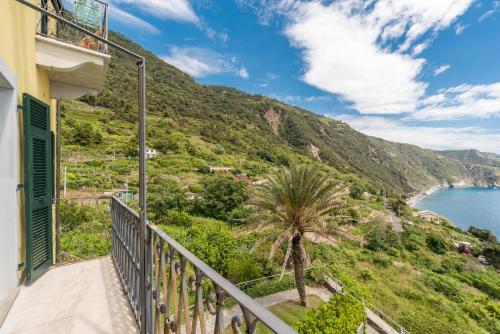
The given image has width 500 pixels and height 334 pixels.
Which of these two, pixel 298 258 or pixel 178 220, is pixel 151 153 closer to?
pixel 178 220

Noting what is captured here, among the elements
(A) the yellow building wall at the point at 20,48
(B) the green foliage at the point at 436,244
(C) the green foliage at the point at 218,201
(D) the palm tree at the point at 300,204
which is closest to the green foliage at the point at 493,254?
(B) the green foliage at the point at 436,244

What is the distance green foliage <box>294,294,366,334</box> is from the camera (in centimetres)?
766

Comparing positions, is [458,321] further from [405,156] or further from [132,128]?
[405,156]

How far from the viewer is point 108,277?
346 centimetres

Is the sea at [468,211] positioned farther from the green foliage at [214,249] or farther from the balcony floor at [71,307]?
the balcony floor at [71,307]

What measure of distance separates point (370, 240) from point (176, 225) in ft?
73.4

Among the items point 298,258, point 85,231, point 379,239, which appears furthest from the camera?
point 379,239

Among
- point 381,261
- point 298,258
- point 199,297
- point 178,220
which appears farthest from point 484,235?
point 199,297

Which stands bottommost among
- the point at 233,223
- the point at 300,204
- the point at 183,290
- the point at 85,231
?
the point at 233,223

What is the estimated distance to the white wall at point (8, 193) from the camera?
8.17 ft

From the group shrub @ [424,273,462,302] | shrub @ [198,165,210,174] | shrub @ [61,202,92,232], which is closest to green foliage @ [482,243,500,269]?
shrub @ [424,273,462,302]

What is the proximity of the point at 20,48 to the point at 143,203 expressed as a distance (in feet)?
8.61

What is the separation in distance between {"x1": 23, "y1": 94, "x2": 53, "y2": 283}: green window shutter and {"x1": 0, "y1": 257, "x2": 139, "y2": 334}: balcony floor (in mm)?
282

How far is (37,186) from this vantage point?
3070 mm
